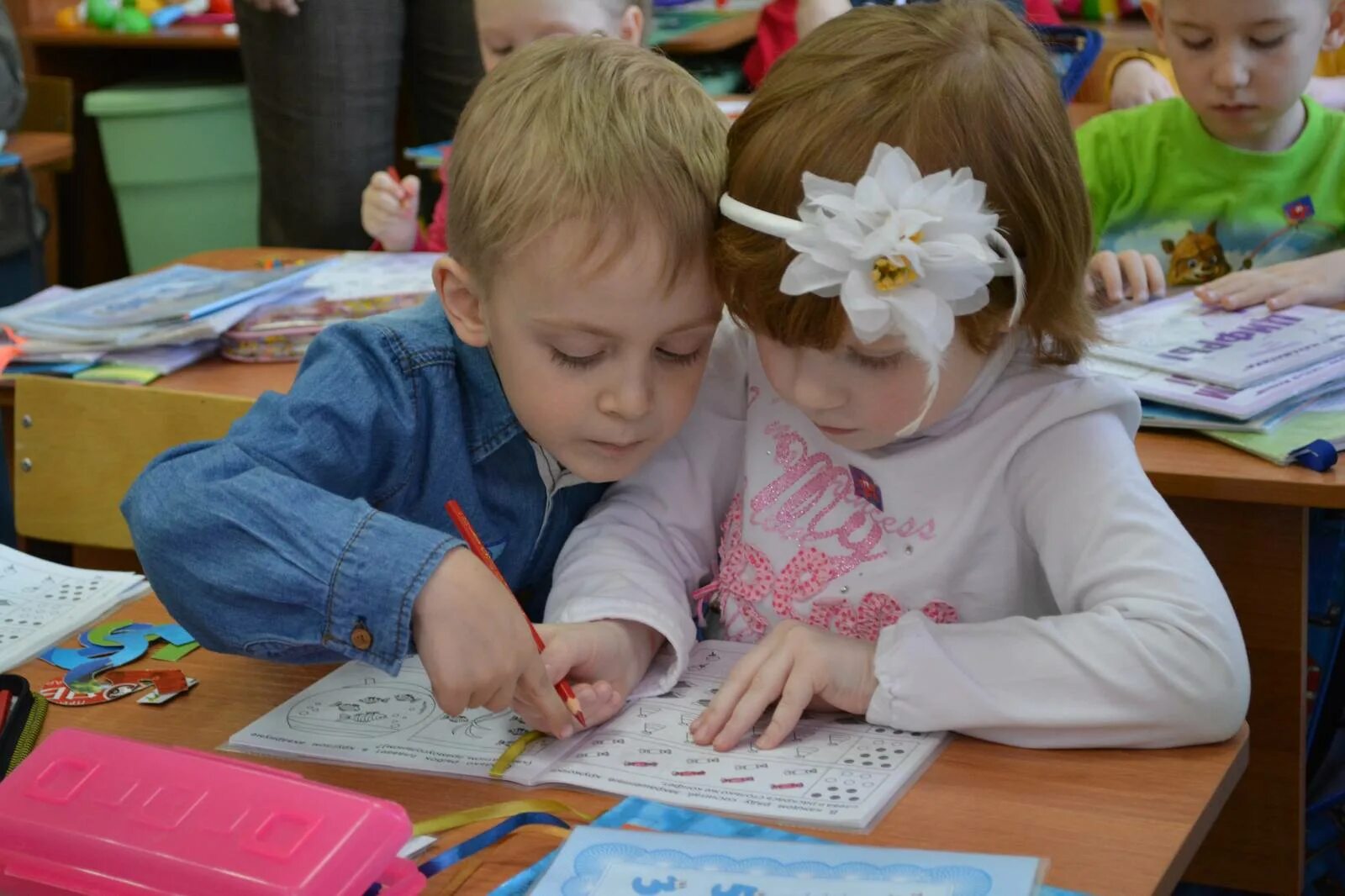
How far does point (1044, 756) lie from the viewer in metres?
0.95

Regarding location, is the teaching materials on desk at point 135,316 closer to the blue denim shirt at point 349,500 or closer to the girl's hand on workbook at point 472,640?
the blue denim shirt at point 349,500

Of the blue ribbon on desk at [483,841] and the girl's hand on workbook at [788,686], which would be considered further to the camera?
the girl's hand on workbook at [788,686]

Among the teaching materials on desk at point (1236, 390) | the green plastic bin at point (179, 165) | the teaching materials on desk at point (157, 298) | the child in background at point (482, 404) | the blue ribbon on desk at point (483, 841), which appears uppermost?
the child in background at point (482, 404)

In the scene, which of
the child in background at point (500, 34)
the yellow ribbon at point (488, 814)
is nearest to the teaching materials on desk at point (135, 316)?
the child in background at point (500, 34)

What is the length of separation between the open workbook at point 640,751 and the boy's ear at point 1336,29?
1.55 meters

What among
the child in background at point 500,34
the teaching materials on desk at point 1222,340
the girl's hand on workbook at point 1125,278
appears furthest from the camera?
the child in background at point 500,34

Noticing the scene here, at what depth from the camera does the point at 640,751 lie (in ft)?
3.18

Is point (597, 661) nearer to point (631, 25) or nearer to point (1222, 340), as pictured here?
point (1222, 340)

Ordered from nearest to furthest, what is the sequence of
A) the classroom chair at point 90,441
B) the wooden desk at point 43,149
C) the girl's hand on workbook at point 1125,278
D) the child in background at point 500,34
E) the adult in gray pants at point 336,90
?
the classroom chair at point 90,441
the girl's hand on workbook at point 1125,278
the child in background at point 500,34
the adult in gray pants at point 336,90
the wooden desk at point 43,149

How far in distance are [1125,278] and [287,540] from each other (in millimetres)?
1187

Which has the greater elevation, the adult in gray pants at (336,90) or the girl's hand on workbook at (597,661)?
the adult in gray pants at (336,90)

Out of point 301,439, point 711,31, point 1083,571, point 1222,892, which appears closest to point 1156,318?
point 1222,892

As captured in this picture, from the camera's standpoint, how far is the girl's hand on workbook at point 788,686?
0.98 m

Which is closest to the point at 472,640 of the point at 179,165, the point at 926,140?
→ the point at 926,140
